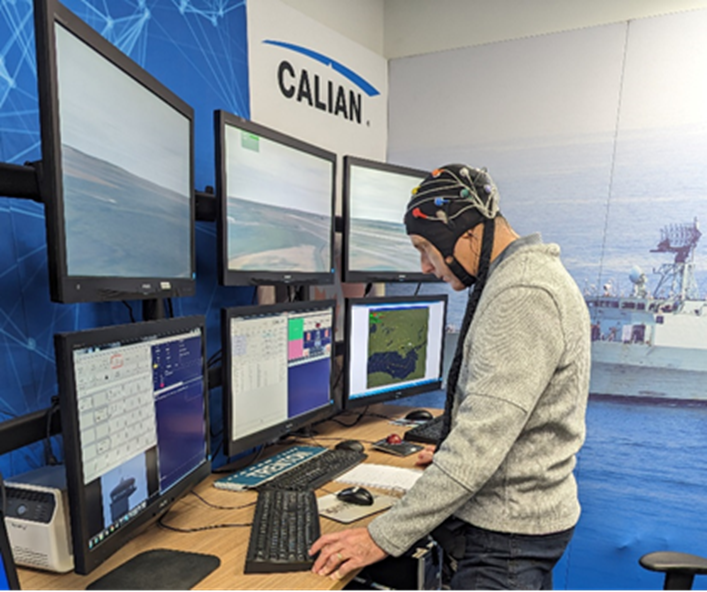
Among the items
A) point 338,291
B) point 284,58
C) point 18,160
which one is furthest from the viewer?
point 338,291

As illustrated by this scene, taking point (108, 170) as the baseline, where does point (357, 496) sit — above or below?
below

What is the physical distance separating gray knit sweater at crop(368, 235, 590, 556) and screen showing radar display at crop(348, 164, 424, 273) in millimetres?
989

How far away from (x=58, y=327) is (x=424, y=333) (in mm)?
1357

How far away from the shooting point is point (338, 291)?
2.27m

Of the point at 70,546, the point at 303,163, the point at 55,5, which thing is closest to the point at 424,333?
the point at 303,163

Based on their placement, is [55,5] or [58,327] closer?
[55,5]

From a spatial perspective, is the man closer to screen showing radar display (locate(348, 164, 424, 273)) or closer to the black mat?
the black mat

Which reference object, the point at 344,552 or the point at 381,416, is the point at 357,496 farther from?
the point at 381,416

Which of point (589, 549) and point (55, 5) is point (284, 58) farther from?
point (589, 549)

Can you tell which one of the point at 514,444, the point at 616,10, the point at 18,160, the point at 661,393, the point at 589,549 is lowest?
the point at 589,549

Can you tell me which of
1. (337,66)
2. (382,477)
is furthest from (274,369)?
(337,66)

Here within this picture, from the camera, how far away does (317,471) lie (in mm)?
1452

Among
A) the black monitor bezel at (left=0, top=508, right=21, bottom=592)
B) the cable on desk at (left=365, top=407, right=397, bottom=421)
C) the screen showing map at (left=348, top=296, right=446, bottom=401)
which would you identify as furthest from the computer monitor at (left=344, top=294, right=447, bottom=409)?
the black monitor bezel at (left=0, top=508, right=21, bottom=592)

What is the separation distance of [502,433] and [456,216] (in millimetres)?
453
